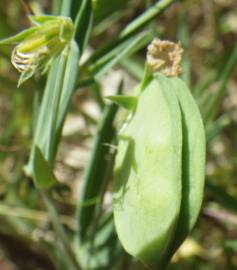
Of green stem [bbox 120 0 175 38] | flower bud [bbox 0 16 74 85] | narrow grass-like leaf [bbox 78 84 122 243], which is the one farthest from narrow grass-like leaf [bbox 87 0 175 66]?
flower bud [bbox 0 16 74 85]

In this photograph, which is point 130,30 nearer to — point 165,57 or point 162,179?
point 165,57

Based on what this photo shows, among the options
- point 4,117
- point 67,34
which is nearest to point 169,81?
point 67,34

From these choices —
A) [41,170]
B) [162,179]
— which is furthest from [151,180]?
[41,170]

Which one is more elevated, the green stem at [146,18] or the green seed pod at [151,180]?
the green stem at [146,18]

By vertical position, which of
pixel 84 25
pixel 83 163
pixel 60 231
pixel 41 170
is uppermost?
pixel 84 25

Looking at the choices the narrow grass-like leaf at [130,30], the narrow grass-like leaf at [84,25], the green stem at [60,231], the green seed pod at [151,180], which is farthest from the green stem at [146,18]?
the green stem at [60,231]

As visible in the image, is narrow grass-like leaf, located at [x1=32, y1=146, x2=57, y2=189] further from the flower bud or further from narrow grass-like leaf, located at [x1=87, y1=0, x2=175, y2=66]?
narrow grass-like leaf, located at [x1=87, y1=0, x2=175, y2=66]

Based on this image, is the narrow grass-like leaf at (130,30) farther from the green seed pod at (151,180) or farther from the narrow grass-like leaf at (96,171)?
the green seed pod at (151,180)
